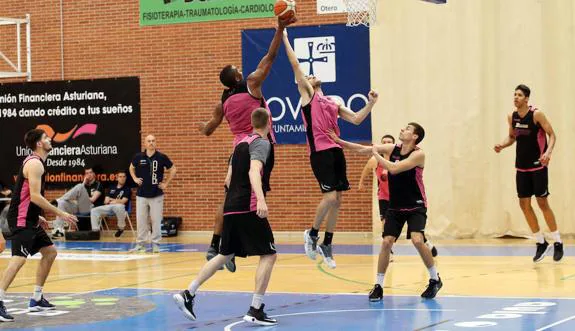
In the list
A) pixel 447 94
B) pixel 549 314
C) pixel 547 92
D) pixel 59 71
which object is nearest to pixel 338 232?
pixel 447 94

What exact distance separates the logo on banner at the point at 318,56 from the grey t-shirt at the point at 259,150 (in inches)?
447

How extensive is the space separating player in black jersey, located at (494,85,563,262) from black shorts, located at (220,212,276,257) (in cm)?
587

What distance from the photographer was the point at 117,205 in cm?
2103

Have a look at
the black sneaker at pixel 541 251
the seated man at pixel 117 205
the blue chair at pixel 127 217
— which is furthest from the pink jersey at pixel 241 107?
the seated man at pixel 117 205

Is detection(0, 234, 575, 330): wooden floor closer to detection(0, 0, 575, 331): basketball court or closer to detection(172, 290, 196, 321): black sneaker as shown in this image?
detection(0, 0, 575, 331): basketball court

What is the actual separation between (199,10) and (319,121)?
33.8 ft

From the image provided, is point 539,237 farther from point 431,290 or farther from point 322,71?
point 322,71

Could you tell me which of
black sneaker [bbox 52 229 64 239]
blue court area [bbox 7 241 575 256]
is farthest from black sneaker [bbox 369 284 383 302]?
black sneaker [bbox 52 229 64 239]

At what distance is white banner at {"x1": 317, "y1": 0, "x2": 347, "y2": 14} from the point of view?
20.2 meters

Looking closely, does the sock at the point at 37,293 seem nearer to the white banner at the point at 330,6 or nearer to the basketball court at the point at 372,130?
the basketball court at the point at 372,130

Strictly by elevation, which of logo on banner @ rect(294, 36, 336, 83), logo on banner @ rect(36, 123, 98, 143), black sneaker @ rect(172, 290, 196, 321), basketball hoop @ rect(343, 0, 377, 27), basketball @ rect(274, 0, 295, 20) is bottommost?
black sneaker @ rect(172, 290, 196, 321)

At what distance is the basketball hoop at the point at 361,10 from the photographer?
17.9 meters

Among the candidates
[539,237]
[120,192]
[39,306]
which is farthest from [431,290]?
[120,192]

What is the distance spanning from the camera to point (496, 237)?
62.7 ft
